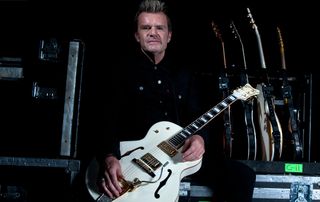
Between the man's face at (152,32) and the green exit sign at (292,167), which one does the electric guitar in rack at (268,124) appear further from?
the man's face at (152,32)

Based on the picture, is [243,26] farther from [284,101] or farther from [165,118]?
[165,118]

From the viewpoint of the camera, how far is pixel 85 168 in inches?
82.9

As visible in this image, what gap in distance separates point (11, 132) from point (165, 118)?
2.71ft

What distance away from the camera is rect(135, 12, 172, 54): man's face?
7.66ft

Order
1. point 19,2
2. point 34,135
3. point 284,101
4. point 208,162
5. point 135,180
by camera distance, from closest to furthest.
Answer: point 135,180, point 34,135, point 208,162, point 284,101, point 19,2

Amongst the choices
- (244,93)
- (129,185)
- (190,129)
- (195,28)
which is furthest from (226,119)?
(195,28)

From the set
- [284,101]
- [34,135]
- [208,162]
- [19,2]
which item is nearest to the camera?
[34,135]

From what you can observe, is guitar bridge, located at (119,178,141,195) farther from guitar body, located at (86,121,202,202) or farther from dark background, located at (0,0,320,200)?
dark background, located at (0,0,320,200)

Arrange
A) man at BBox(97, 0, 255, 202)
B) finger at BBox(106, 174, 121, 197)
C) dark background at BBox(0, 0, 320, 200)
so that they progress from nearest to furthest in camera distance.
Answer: finger at BBox(106, 174, 121, 197)
man at BBox(97, 0, 255, 202)
dark background at BBox(0, 0, 320, 200)

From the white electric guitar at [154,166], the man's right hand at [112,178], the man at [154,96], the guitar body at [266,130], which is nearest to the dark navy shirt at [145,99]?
the man at [154,96]

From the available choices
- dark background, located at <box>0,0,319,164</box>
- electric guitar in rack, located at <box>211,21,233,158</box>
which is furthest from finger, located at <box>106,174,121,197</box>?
dark background, located at <box>0,0,319,164</box>

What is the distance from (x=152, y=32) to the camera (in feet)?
→ 7.64

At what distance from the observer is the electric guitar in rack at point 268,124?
2.43m

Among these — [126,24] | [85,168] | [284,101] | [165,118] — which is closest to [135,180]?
[85,168]
